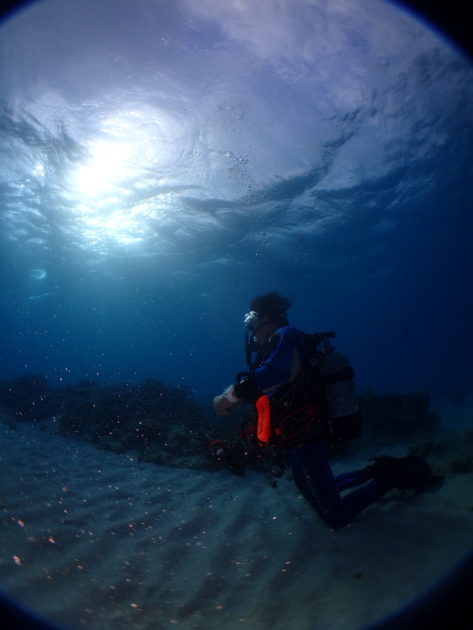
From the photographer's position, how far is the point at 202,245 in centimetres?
2341

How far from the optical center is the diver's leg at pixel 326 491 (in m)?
3.66

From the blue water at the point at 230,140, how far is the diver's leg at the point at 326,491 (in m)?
10.5

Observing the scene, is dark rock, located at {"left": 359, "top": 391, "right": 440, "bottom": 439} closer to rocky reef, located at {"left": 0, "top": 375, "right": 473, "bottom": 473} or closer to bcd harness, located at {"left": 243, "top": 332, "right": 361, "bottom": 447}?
rocky reef, located at {"left": 0, "top": 375, "right": 473, "bottom": 473}

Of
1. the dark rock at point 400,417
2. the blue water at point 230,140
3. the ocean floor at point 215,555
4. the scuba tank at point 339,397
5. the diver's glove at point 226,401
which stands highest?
the blue water at point 230,140

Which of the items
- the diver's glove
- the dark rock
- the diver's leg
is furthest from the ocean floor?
the dark rock

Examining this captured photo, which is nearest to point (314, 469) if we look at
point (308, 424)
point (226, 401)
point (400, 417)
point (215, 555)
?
point (308, 424)

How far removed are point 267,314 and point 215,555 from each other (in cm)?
314

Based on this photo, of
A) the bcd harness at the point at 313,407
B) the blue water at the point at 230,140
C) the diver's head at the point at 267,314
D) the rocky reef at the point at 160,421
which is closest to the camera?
the bcd harness at the point at 313,407

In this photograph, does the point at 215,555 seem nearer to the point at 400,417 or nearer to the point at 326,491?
the point at 326,491

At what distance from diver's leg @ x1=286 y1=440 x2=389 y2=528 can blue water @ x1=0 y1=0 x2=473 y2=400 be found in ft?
34.5

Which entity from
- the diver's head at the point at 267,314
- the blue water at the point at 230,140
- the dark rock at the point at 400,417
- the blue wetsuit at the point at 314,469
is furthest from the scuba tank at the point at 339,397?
the blue water at the point at 230,140

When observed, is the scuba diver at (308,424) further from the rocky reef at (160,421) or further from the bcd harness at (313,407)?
the rocky reef at (160,421)

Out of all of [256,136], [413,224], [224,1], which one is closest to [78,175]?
[256,136]

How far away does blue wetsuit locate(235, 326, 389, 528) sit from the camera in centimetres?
366
